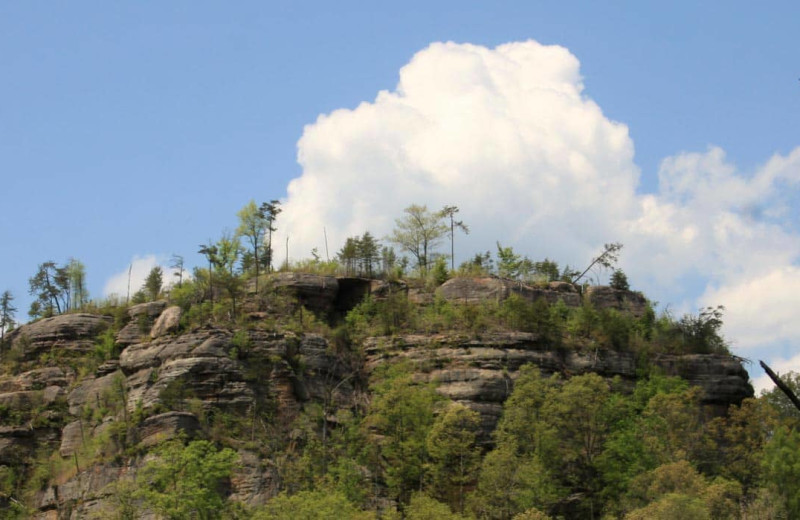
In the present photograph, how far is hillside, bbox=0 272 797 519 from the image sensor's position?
50344mm

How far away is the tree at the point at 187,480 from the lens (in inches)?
1879

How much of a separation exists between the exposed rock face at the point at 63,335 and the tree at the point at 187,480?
20900 millimetres

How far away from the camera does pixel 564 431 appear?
54.9m

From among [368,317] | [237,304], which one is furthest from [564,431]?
[237,304]

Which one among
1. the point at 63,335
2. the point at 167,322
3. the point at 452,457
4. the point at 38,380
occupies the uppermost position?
the point at 63,335

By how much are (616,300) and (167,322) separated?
30.5 metres

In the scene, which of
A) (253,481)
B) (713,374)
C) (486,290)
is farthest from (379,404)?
(713,374)

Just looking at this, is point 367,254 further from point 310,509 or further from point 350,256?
point 310,509

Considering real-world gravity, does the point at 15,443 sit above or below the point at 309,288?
below

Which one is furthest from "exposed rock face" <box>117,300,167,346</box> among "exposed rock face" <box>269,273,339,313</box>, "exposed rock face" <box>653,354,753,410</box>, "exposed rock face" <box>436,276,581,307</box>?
"exposed rock face" <box>653,354,753,410</box>

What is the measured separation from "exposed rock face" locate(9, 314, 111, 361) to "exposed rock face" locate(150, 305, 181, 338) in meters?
8.07

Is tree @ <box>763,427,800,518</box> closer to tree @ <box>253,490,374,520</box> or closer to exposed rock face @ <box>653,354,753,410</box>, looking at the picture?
exposed rock face @ <box>653,354,753,410</box>

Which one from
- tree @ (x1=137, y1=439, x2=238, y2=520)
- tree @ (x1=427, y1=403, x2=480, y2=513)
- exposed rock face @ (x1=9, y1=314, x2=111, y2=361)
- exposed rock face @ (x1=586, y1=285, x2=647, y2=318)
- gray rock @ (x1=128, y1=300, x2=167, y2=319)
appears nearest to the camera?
tree @ (x1=137, y1=439, x2=238, y2=520)

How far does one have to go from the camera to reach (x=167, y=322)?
63844mm
